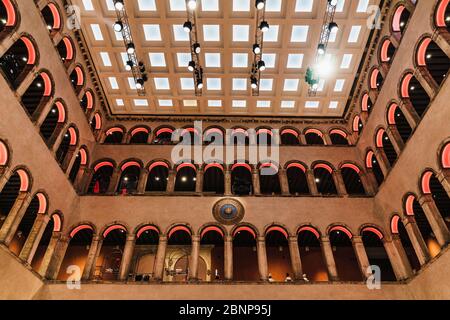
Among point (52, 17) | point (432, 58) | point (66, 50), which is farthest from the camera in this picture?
point (66, 50)

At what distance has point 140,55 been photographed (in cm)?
1995

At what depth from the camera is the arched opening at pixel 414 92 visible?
16.0m

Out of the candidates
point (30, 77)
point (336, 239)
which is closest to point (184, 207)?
point (30, 77)

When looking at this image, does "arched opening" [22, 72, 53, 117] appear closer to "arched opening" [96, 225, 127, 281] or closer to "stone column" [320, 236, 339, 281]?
"arched opening" [96, 225, 127, 281]

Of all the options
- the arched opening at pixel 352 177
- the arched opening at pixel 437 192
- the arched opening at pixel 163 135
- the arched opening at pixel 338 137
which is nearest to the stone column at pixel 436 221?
the arched opening at pixel 437 192

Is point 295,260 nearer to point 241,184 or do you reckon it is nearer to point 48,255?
point 241,184

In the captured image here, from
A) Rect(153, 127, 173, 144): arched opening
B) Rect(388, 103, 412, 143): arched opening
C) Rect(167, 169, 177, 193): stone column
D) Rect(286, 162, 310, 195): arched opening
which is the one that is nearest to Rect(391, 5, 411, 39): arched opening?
Rect(388, 103, 412, 143): arched opening

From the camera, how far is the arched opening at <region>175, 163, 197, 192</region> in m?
21.4

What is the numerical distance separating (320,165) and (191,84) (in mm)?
10164

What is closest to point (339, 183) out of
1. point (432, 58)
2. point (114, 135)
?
point (432, 58)

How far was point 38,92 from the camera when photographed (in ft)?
56.6

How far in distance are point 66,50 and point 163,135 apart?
27.3ft

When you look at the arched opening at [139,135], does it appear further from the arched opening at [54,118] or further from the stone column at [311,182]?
the stone column at [311,182]

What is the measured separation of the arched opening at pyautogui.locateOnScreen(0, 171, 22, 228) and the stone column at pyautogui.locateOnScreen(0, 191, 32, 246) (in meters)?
1.86
